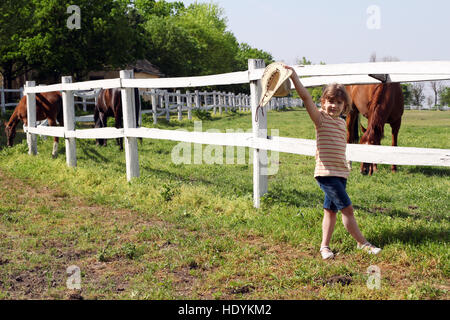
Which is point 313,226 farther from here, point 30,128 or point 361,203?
point 30,128

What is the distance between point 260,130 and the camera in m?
5.03

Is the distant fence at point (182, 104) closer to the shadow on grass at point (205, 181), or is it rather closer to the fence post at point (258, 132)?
the shadow on grass at point (205, 181)

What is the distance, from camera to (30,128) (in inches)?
393

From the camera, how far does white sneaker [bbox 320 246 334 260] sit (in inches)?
139

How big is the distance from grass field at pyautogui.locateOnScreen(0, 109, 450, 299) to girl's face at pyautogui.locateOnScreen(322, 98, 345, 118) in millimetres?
1134

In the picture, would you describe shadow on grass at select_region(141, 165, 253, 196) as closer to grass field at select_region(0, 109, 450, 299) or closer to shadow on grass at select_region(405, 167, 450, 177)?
grass field at select_region(0, 109, 450, 299)

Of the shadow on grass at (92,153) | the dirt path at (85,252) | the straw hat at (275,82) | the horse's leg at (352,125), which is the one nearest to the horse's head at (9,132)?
the shadow on grass at (92,153)

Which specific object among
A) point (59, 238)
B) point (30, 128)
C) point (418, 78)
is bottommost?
point (59, 238)

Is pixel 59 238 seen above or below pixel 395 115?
below

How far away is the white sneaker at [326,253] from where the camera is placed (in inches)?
139

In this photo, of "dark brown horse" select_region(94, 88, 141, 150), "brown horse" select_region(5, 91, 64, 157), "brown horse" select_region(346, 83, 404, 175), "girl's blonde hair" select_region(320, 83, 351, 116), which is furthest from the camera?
"dark brown horse" select_region(94, 88, 141, 150)

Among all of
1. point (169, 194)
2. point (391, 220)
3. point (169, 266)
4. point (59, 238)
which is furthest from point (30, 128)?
point (391, 220)

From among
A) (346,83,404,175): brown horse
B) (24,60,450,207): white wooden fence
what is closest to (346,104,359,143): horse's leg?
(346,83,404,175): brown horse

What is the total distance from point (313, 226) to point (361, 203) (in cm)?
131
